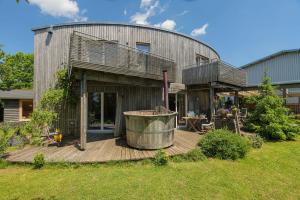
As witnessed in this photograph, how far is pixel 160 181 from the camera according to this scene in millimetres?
4172

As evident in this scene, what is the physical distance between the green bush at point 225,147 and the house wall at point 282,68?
15.1m

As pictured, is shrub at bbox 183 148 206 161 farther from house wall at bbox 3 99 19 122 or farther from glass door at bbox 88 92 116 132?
house wall at bbox 3 99 19 122

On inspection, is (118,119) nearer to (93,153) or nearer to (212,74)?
→ (93,153)

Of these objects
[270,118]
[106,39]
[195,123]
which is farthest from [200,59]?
[106,39]

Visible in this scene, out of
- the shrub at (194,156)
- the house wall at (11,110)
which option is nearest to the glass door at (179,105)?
the shrub at (194,156)

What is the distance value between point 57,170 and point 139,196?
295cm

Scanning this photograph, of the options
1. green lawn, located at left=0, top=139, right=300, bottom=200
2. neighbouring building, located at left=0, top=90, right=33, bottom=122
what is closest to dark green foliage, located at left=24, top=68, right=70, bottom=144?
green lawn, located at left=0, top=139, right=300, bottom=200

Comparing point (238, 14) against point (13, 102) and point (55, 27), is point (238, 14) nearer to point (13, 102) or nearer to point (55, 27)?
point (55, 27)

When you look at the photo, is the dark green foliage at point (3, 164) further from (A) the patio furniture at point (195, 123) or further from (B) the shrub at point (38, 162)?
(A) the patio furniture at point (195, 123)

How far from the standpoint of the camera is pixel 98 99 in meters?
9.29

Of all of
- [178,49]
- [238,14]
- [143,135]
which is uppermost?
[238,14]

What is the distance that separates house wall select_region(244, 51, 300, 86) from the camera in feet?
57.9

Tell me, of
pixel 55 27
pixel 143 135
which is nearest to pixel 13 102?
pixel 55 27

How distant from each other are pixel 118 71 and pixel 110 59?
607mm
